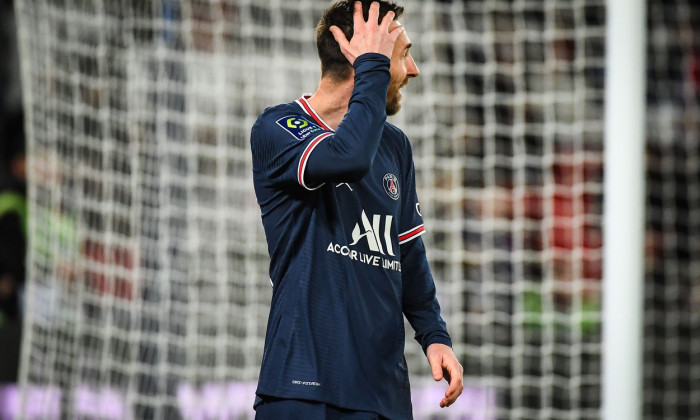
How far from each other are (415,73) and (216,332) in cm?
252

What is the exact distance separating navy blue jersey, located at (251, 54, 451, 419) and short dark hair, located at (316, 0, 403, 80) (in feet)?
0.33

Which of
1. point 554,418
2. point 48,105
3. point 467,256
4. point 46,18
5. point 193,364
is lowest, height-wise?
point 554,418

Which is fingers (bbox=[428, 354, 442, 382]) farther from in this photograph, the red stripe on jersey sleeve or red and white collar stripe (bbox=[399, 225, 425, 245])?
the red stripe on jersey sleeve

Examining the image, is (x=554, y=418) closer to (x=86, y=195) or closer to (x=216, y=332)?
(x=216, y=332)

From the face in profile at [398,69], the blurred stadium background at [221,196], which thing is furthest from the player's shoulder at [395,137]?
the blurred stadium background at [221,196]

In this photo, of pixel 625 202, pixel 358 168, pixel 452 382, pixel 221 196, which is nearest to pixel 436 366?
pixel 452 382

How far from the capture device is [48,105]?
3.69 metres

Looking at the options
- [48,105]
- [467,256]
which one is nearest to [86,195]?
[48,105]

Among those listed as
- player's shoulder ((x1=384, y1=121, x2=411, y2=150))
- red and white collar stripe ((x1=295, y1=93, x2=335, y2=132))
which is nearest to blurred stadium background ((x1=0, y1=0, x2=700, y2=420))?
player's shoulder ((x1=384, y1=121, x2=411, y2=150))

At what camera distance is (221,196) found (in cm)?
413

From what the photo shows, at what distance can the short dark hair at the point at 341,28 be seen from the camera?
1708mm

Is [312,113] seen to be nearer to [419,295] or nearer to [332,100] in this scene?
[332,100]

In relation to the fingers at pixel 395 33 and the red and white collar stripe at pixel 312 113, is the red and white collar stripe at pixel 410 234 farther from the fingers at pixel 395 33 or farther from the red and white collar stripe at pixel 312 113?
the fingers at pixel 395 33

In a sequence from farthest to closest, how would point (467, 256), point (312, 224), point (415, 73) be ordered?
point (467, 256)
point (415, 73)
point (312, 224)
